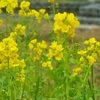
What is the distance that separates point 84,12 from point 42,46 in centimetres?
799

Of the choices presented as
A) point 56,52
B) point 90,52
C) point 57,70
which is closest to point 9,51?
point 56,52

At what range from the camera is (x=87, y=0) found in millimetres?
13430

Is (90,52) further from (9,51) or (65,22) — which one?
(9,51)

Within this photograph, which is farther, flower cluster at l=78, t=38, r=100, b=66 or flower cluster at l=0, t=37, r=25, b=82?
flower cluster at l=78, t=38, r=100, b=66

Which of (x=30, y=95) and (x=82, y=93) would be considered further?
(x=30, y=95)

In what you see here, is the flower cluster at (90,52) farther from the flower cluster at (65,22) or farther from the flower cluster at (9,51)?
the flower cluster at (9,51)

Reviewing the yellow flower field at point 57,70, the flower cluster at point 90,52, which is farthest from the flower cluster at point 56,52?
the flower cluster at point 90,52

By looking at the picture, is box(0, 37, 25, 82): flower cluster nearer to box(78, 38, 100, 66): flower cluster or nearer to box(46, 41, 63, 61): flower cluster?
box(46, 41, 63, 61): flower cluster

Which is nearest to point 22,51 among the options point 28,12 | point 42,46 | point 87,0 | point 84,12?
point 28,12

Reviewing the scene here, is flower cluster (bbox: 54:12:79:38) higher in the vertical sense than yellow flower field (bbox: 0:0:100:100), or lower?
higher

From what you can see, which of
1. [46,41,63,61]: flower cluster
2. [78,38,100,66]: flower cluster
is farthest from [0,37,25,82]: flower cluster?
[78,38,100,66]: flower cluster

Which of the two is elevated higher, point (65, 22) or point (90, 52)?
point (65, 22)

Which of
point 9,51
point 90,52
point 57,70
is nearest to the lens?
point 9,51

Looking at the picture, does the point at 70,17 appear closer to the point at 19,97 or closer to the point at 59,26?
the point at 59,26
